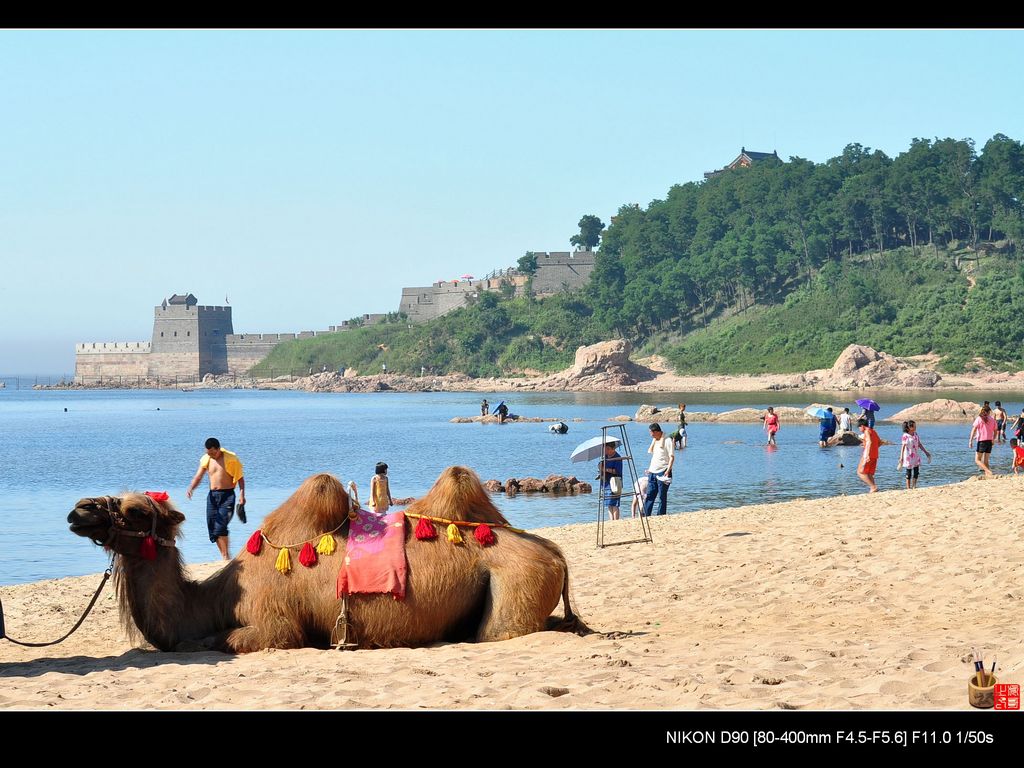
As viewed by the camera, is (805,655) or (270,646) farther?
(270,646)

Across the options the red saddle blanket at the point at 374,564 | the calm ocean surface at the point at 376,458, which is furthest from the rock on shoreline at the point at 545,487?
the red saddle blanket at the point at 374,564

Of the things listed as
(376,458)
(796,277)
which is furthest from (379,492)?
(796,277)

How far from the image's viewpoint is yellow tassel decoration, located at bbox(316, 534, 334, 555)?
7.76 meters

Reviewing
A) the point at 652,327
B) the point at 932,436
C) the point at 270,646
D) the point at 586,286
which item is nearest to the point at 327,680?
the point at 270,646

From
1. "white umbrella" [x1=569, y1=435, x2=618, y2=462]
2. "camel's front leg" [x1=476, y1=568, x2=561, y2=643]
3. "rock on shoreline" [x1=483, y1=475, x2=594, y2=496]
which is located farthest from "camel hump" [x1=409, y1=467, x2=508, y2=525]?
"rock on shoreline" [x1=483, y1=475, x2=594, y2=496]

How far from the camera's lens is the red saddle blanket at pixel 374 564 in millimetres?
7656

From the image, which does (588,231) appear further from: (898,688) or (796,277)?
(898,688)

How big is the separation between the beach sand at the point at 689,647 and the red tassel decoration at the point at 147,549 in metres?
0.59

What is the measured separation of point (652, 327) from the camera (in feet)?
371

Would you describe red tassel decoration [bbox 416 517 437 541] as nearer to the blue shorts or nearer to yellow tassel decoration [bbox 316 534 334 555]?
yellow tassel decoration [bbox 316 534 334 555]

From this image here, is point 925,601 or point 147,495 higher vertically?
point 147,495

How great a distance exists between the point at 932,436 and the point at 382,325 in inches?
4089

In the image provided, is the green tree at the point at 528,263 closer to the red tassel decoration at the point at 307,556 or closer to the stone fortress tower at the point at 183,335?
the stone fortress tower at the point at 183,335
